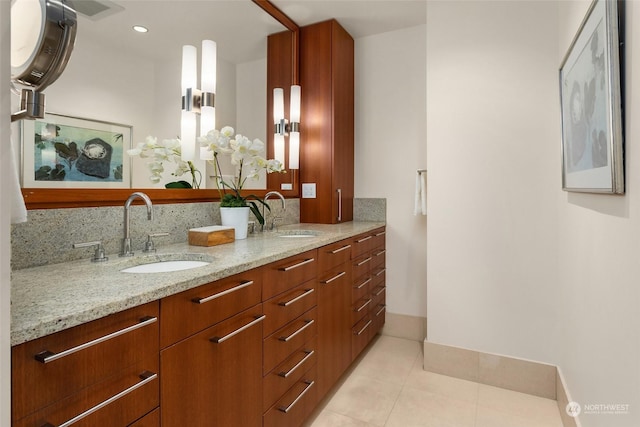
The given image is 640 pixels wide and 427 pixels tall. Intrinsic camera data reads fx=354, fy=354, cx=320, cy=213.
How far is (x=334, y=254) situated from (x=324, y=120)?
1.23m

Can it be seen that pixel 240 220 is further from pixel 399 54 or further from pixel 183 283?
pixel 399 54

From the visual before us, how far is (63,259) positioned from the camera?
1.25 m

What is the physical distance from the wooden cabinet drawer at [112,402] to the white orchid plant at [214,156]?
101cm

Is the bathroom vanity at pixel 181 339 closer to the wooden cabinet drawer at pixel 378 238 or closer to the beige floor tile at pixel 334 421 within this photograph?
the beige floor tile at pixel 334 421

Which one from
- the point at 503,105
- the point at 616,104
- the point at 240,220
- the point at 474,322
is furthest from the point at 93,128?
the point at 474,322

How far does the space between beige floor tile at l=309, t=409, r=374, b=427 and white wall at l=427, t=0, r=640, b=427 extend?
32.5 inches

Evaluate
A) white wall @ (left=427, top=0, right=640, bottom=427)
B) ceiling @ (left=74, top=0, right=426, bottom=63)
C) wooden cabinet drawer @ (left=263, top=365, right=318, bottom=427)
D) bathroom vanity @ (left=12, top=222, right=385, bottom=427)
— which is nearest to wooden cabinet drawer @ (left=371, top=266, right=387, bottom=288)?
white wall @ (left=427, top=0, right=640, bottom=427)

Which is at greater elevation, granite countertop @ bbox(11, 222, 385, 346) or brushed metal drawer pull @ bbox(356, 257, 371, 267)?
granite countertop @ bbox(11, 222, 385, 346)

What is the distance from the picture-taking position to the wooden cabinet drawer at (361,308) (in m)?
2.28

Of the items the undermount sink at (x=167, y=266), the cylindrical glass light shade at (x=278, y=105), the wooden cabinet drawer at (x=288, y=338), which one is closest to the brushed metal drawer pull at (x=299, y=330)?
the wooden cabinet drawer at (x=288, y=338)

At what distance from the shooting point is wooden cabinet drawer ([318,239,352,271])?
1837 millimetres

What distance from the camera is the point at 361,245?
94.0 inches

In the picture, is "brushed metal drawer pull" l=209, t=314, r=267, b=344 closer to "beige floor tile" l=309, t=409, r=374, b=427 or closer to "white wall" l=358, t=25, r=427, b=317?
"beige floor tile" l=309, t=409, r=374, b=427

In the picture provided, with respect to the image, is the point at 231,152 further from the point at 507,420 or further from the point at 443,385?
the point at 507,420
